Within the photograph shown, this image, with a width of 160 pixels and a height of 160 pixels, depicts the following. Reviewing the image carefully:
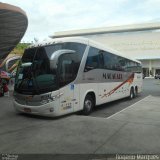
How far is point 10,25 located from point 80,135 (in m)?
21.9

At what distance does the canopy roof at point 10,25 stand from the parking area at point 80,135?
49.1 feet

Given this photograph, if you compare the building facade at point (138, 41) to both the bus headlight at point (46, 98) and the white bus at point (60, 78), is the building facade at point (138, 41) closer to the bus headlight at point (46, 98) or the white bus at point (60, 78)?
the white bus at point (60, 78)

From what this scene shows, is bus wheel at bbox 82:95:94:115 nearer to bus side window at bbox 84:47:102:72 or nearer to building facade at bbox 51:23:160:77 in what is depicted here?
bus side window at bbox 84:47:102:72

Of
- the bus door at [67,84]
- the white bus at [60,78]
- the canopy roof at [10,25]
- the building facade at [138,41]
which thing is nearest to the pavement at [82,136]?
the bus door at [67,84]

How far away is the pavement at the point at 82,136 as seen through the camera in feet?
→ 19.3

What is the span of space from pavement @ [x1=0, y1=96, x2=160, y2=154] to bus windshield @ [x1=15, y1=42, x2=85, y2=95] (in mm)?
1154

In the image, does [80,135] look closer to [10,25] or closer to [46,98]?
[46,98]

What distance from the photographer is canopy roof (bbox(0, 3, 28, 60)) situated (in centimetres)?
2252

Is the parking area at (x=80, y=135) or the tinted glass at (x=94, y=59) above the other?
the tinted glass at (x=94, y=59)

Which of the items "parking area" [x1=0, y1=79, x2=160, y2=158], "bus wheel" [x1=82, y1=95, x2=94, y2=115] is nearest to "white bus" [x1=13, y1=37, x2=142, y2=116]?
"bus wheel" [x1=82, y1=95, x2=94, y2=115]

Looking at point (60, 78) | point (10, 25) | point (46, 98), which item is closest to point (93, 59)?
point (60, 78)

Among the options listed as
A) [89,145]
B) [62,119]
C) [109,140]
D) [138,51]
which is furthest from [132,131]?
[138,51]

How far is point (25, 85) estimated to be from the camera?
9359 millimetres

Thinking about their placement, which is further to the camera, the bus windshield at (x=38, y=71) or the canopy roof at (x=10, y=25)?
the canopy roof at (x=10, y=25)
